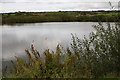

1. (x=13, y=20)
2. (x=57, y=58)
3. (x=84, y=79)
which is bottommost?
(x=84, y=79)

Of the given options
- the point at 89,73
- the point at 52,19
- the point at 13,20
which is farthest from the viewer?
the point at 52,19

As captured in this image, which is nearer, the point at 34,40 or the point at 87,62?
the point at 87,62

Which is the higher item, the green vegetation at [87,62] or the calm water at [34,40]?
the calm water at [34,40]

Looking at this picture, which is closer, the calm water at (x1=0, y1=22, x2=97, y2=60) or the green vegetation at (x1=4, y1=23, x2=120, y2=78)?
the green vegetation at (x1=4, y1=23, x2=120, y2=78)

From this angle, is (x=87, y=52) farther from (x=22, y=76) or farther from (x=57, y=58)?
(x=22, y=76)

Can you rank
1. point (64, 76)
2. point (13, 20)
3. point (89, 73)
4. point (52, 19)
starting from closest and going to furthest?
point (64, 76) < point (89, 73) < point (13, 20) < point (52, 19)

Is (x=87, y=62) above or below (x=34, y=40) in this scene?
below

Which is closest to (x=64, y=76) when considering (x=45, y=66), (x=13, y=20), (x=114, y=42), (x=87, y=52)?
(x=45, y=66)

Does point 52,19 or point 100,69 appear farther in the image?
point 52,19

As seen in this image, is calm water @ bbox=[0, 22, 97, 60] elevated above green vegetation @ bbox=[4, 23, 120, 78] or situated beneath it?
elevated above

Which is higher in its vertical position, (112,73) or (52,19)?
(52,19)

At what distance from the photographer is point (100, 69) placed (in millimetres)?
6422

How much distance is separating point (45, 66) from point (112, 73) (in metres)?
1.75

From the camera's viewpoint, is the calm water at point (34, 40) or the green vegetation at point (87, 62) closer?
the green vegetation at point (87, 62)
